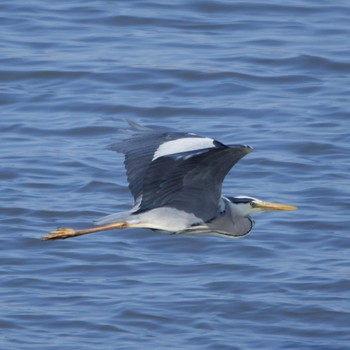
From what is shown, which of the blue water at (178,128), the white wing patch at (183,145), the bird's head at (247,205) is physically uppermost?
the white wing patch at (183,145)

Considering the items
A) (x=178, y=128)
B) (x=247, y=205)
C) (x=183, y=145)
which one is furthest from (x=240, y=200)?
(x=178, y=128)

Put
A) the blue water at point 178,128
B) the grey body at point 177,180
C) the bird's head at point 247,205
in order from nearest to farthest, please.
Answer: the grey body at point 177,180 → the bird's head at point 247,205 → the blue water at point 178,128

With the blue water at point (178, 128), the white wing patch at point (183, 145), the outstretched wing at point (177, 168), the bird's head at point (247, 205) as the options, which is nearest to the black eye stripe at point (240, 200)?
the bird's head at point (247, 205)

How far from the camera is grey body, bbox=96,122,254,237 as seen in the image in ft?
24.5

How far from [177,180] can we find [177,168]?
10.1 inches

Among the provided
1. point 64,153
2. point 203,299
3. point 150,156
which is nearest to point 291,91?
point 64,153

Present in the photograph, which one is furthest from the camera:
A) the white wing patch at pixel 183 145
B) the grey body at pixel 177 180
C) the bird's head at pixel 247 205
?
the bird's head at pixel 247 205

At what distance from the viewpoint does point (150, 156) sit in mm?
7840

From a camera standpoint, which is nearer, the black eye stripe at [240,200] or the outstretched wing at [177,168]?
the outstretched wing at [177,168]

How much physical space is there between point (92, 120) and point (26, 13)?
3820 mm

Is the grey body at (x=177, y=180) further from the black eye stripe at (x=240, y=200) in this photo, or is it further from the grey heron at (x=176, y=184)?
the black eye stripe at (x=240, y=200)

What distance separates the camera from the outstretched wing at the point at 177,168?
7405 mm

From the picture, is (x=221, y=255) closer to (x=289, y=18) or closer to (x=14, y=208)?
(x=14, y=208)

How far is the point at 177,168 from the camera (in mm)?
7816
